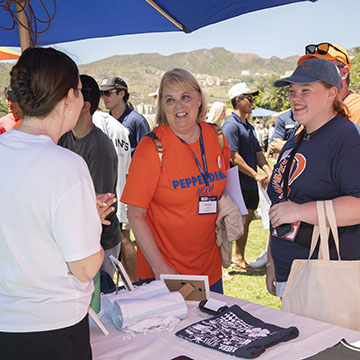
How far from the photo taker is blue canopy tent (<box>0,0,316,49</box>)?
2.38 metres

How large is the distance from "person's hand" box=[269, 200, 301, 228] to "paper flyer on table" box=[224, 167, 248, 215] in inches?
14.1

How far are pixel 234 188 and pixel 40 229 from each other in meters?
1.40

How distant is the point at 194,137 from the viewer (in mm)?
2197

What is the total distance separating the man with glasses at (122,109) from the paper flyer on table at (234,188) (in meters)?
2.18

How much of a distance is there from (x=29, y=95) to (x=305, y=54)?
1.73m

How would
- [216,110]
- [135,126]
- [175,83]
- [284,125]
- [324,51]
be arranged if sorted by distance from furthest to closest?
[216,110] → [284,125] → [135,126] → [324,51] → [175,83]

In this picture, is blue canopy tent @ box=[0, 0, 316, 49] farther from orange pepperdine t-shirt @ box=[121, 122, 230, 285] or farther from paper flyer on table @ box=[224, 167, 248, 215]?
paper flyer on table @ box=[224, 167, 248, 215]

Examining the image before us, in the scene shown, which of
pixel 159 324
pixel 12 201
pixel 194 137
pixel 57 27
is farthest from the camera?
pixel 57 27

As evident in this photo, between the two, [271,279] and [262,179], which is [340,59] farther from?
[262,179]

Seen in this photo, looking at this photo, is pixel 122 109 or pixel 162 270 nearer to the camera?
pixel 162 270

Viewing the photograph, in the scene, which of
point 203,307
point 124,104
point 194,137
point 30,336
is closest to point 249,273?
point 124,104

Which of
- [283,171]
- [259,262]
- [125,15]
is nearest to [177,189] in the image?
[283,171]

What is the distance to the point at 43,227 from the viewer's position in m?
1.01

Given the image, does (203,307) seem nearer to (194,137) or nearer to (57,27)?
(194,137)
